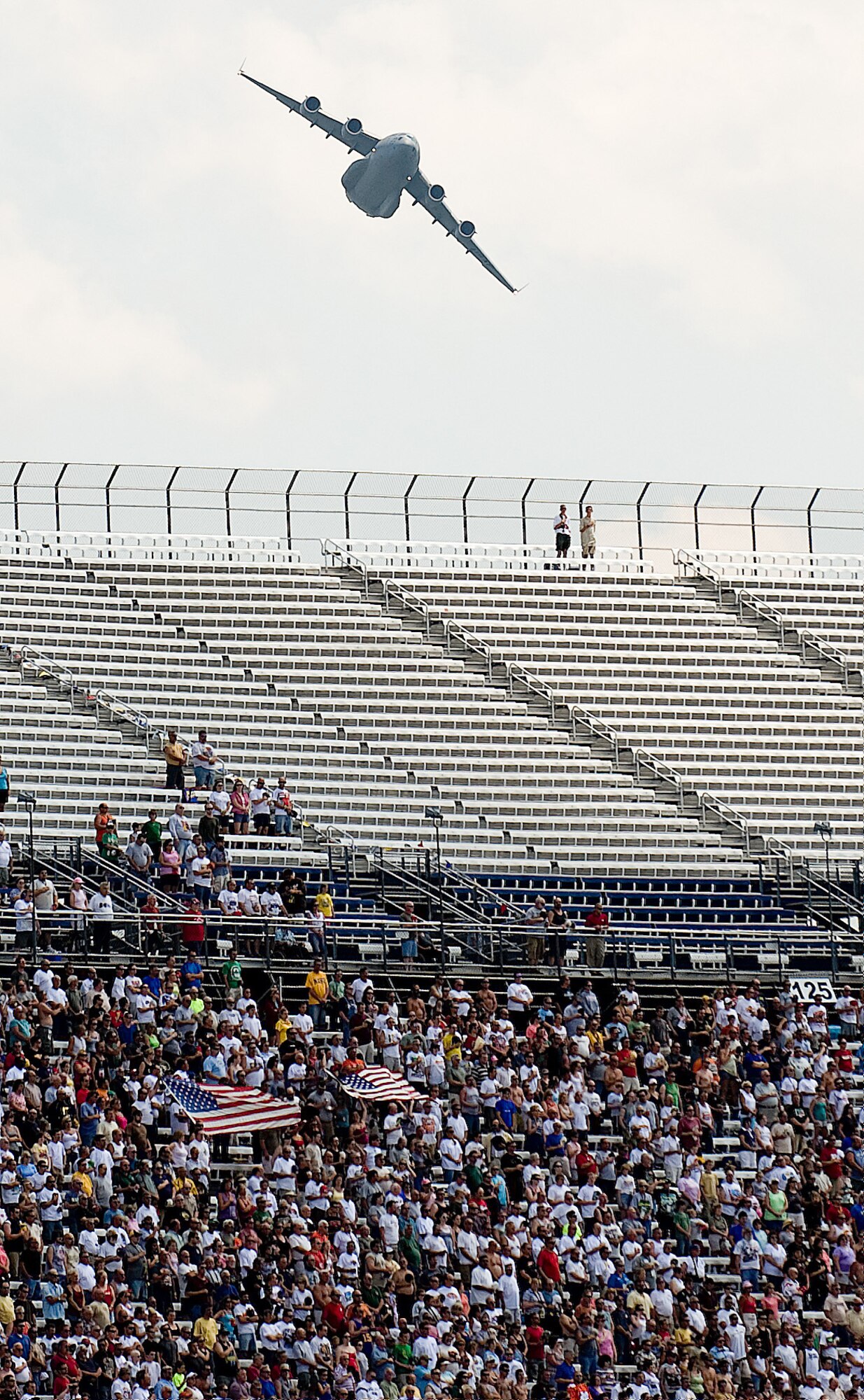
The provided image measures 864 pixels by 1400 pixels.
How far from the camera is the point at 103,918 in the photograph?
32.0 meters

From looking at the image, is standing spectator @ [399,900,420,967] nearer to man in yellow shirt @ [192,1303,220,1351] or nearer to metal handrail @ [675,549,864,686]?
man in yellow shirt @ [192,1303,220,1351]

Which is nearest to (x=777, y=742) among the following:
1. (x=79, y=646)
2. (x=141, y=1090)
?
(x=79, y=646)

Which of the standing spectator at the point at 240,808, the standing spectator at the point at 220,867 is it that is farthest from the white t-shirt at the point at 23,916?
the standing spectator at the point at 240,808

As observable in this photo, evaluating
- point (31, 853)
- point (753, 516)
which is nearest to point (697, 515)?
point (753, 516)

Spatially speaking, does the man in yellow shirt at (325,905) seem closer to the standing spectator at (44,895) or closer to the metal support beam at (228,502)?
the standing spectator at (44,895)

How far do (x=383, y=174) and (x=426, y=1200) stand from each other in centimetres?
3017

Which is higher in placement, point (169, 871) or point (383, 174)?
point (383, 174)

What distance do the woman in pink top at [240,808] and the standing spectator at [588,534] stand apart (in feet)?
40.3

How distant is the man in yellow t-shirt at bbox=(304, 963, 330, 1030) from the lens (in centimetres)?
3172

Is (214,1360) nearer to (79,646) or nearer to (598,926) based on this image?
(598,926)

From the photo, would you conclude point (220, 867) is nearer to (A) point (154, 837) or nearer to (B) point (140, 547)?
(A) point (154, 837)

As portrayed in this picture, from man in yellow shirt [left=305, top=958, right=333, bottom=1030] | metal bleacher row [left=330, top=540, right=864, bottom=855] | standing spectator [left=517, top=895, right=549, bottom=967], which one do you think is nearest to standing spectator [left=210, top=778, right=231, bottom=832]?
standing spectator [left=517, top=895, right=549, bottom=967]

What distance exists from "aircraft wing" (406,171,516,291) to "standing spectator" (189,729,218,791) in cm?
2039

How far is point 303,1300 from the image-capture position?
87.0 ft
